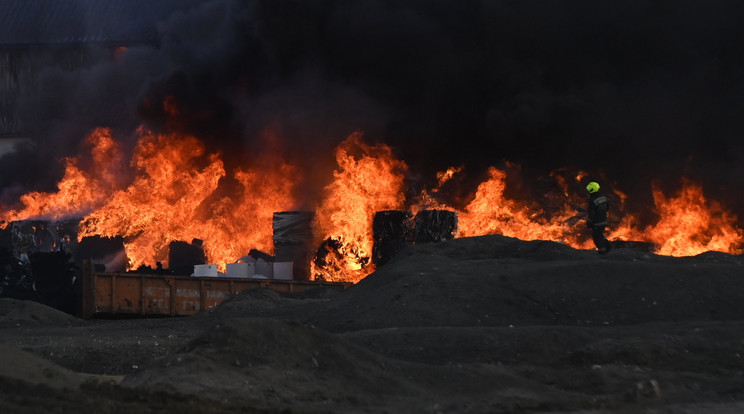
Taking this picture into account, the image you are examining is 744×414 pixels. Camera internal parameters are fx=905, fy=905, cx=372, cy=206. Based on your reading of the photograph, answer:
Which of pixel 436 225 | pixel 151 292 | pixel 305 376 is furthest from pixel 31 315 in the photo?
pixel 305 376

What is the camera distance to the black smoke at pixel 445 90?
30.2 meters

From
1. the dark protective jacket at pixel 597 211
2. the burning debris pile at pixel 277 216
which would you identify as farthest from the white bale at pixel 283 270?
the dark protective jacket at pixel 597 211

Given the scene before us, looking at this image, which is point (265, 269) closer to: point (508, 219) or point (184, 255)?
point (184, 255)

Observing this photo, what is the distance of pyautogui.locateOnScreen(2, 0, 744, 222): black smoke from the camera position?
99.0 ft

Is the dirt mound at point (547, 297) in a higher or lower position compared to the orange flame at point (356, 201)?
lower

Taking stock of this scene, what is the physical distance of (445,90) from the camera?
32.4 meters

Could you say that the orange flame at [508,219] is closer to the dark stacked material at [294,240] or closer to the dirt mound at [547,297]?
the dark stacked material at [294,240]

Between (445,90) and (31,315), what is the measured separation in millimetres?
17836

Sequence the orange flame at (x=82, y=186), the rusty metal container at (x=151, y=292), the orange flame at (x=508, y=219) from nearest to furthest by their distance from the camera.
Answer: the rusty metal container at (x=151, y=292)
the orange flame at (x=508, y=219)
the orange flame at (x=82, y=186)

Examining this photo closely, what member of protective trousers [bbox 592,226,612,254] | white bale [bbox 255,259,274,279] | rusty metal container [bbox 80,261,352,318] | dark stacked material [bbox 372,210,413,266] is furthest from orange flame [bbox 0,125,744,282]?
protective trousers [bbox 592,226,612,254]

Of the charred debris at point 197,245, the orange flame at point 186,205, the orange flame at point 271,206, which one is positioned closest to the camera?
the charred debris at point 197,245

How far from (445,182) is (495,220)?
2674 mm

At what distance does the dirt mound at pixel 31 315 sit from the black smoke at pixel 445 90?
14726 mm

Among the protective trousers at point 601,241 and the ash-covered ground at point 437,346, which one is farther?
the protective trousers at point 601,241
